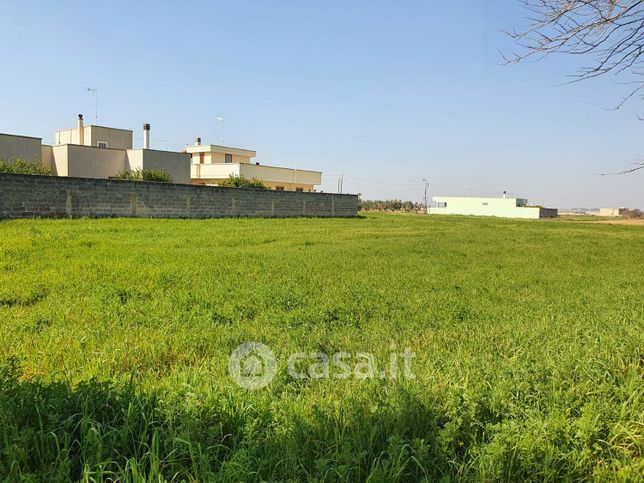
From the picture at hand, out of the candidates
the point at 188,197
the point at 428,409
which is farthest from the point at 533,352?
the point at 188,197

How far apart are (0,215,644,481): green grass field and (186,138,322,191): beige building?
36.0 metres

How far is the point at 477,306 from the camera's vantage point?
5.85m

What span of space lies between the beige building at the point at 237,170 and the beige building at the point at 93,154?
657cm

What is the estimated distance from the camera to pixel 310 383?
304 centimetres

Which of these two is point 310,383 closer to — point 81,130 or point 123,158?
point 123,158

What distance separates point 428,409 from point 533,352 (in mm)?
1572

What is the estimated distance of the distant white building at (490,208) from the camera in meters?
69.9

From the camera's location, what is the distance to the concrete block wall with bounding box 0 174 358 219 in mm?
15805

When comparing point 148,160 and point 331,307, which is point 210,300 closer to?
point 331,307

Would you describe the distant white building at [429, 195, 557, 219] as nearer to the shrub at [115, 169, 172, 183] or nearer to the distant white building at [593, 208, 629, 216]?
the distant white building at [593, 208, 629, 216]

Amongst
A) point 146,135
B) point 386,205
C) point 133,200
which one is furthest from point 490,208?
point 133,200

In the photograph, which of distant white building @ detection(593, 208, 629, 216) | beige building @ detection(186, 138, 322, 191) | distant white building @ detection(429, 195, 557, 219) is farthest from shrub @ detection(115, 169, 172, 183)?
distant white building @ detection(593, 208, 629, 216)

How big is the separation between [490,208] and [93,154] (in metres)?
67.2

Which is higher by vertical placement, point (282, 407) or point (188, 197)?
point (188, 197)
